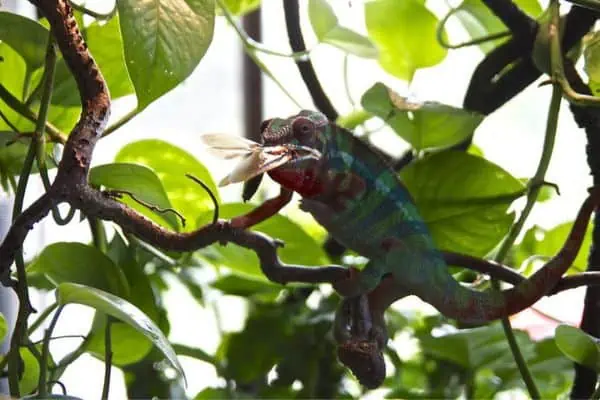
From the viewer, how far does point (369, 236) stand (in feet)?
1.29

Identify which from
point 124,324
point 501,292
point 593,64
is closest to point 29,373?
point 124,324

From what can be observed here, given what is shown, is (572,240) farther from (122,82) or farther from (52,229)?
(52,229)

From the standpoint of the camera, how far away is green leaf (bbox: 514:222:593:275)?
1.89ft

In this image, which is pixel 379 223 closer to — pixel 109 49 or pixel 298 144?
pixel 298 144

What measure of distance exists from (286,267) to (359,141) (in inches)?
2.9

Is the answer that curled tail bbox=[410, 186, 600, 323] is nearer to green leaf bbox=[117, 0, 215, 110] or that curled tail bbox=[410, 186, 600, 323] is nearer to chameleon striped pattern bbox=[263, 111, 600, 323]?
chameleon striped pattern bbox=[263, 111, 600, 323]

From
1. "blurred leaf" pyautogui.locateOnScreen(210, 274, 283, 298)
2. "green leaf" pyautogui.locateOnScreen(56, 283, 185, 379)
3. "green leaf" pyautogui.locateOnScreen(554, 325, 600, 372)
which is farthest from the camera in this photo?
"blurred leaf" pyautogui.locateOnScreen(210, 274, 283, 298)

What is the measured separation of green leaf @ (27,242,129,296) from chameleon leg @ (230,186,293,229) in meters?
0.13

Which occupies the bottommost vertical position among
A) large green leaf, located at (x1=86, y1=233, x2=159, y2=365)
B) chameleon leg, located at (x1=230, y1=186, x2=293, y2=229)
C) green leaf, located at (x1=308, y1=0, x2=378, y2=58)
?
large green leaf, located at (x1=86, y1=233, x2=159, y2=365)

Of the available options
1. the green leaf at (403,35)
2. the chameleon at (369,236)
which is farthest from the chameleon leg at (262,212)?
the green leaf at (403,35)

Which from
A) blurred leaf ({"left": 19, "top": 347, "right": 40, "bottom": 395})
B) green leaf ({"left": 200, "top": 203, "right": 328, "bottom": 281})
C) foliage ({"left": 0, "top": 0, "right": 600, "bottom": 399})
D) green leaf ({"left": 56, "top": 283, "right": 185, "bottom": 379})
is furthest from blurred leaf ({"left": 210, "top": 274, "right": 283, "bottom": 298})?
green leaf ({"left": 56, "top": 283, "right": 185, "bottom": 379})

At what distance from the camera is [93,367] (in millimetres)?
714

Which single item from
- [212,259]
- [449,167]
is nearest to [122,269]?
[212,259]

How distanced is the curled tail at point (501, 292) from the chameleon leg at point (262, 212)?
3.1 inches
